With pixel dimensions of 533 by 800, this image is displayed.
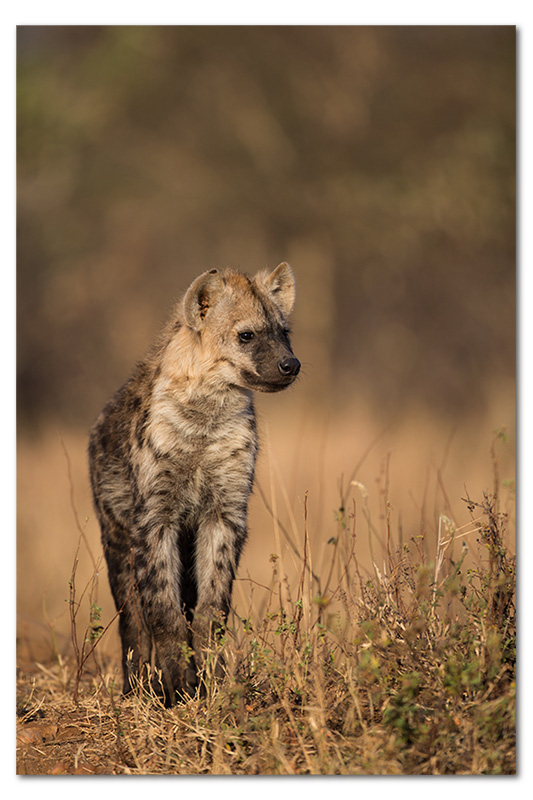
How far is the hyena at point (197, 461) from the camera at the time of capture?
15.5 ft

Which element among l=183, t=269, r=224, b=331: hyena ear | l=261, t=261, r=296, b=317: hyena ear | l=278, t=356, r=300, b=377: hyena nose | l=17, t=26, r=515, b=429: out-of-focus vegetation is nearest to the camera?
l=278, t=356, r=300, b=377: hyena nose

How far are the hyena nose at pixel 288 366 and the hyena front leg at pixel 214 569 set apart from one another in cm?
85

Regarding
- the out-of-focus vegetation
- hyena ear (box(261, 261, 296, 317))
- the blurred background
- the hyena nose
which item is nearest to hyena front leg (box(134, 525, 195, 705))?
the blurred background

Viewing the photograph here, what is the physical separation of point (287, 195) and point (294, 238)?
1.94ft

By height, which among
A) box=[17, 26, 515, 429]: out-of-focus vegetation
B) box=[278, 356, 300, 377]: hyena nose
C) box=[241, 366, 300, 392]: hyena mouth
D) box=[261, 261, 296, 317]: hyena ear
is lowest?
box=[241, 366, 300, 392]: hyena mouth

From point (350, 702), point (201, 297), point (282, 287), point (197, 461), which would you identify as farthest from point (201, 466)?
point (350, 702)

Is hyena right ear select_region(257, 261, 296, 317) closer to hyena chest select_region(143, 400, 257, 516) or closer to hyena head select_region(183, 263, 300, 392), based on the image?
hyena head select_region(183, 263, 300, 392)

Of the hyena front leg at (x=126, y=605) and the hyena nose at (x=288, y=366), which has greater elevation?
the hyena nose at (x=288, y=366)

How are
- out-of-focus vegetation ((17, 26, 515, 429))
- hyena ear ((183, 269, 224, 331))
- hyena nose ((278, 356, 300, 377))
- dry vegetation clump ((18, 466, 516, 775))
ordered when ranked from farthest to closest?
out-of-focus vegetation ((17, 26, 515, 429))
hyena ear ((183, 269, 224, 331))
hyena nose ((278, 356, 300, 377))
dry vegetation clump ((18, 466, 516, 775))

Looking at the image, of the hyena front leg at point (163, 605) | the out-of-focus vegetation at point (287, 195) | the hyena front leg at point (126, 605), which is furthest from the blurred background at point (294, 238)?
the hyena front leg at point (163, 605)

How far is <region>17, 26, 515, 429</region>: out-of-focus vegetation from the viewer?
748cm

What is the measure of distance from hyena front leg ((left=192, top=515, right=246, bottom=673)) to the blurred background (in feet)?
1.28

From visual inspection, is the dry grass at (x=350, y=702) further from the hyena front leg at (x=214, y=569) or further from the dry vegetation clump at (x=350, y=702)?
the hyena front leg at (x=214, y=569)

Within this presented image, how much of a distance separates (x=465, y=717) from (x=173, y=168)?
878cm
